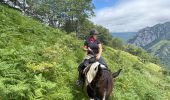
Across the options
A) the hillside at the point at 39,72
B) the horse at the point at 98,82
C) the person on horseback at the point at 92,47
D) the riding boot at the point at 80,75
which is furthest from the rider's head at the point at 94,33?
the hillside at the point at 39,72

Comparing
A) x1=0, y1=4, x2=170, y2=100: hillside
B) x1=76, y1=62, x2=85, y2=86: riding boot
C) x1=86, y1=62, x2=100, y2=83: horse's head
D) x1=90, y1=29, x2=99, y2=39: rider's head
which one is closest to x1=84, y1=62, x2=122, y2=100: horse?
x1=86, y1=62, x2=100, y2=83: horse's head

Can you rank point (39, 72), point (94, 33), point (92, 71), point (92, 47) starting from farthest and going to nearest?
point (92, 47)
point (94, 33)
point (39, 72)
point (92, 71)

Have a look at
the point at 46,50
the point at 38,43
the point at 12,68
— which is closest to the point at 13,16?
the point at 38,43

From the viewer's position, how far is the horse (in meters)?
12.2

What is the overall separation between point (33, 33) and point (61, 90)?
33.9 feet

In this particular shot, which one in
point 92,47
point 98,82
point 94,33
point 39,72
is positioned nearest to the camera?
point 98,82

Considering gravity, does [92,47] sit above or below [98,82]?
above

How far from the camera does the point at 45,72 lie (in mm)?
14344

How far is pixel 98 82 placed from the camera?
1233 centimetres

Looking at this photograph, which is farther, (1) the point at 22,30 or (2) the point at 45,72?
(1) the point at 22,30

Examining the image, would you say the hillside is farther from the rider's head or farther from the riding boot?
the rider's head

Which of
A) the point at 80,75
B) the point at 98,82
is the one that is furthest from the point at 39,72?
the point at 98,82

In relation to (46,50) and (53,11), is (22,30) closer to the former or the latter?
(46,50)

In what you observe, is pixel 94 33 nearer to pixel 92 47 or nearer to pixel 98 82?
pixel 92 47
